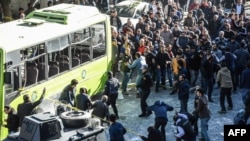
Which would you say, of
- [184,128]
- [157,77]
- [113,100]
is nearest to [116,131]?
[184,128]

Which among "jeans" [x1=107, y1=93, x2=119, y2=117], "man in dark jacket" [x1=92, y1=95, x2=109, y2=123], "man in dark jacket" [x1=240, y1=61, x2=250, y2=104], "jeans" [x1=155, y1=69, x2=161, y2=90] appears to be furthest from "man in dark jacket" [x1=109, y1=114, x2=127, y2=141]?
"jeans" [x1=155, y1=69, x2=161, y2=90]

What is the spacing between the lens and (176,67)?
1897cm

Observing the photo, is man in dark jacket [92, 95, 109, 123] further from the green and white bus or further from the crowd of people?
the crowd of people

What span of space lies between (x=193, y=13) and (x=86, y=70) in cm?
881

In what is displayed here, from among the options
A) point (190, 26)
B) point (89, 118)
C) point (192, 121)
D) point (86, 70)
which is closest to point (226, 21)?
point (190, 26)

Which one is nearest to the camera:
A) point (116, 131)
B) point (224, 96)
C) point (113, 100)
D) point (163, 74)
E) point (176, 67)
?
point (116, 131)

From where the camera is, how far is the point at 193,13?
25.4m

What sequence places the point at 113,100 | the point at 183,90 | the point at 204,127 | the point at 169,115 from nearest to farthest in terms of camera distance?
the point at 204,127 < the point at 183,90 < the point at 113,100 < the point at 169,115

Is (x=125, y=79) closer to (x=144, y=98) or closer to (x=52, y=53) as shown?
(x=144, y=98)

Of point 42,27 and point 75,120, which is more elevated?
point 42,27

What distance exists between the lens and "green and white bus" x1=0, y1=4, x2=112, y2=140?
48.7 ft

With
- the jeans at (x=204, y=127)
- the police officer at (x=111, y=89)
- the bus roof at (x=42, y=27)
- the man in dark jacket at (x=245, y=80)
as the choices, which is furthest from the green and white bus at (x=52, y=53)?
the man in dark jacket at (x=245, y=80)

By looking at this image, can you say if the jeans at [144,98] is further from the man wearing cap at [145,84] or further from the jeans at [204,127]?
the jeans at [204,127]

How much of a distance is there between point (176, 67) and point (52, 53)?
447 centimetres
